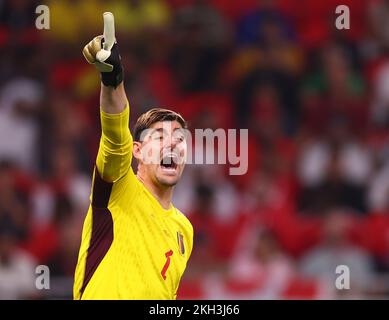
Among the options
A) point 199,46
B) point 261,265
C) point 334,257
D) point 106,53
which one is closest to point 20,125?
point 199,46

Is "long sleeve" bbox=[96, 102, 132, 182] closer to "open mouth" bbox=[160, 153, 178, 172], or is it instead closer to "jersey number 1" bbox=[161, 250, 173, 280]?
"open mouth" bbox=[160, 153, 178, 172]

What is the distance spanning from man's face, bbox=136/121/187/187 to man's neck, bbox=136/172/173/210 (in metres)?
0.03

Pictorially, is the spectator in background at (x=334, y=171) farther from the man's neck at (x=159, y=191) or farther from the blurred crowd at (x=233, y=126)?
the man's neck at (x=159, y=191)

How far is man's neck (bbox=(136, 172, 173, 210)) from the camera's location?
207 inches

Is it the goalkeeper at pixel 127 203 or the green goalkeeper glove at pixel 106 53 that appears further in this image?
the goalkeeper at pixel 127 203

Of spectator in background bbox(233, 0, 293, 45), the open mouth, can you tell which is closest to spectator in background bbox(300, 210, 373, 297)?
spectator in background bbox(233, 0, 293, 45)

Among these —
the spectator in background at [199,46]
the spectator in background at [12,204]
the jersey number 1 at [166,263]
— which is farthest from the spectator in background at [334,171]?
the jersey number 1 at [166,263]

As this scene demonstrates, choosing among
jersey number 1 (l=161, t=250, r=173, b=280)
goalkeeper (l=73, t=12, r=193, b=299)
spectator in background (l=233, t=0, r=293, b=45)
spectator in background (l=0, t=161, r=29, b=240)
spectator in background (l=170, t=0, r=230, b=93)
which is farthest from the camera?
spectator in background (l=233, t=0, r=293, b=45)

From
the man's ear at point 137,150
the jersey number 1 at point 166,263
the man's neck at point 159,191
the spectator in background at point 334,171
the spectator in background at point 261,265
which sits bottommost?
the jersey number 1 at point 166,263

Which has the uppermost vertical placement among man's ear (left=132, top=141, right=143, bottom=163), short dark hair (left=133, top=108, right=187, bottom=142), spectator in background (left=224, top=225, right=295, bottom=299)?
spectator in background (left=224, top=225, right=295, bottom=299)

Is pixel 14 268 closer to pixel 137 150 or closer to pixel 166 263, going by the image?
pixel 137 150

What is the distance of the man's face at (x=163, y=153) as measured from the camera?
5195 mm

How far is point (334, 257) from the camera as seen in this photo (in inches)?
357

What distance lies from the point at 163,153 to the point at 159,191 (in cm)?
20
